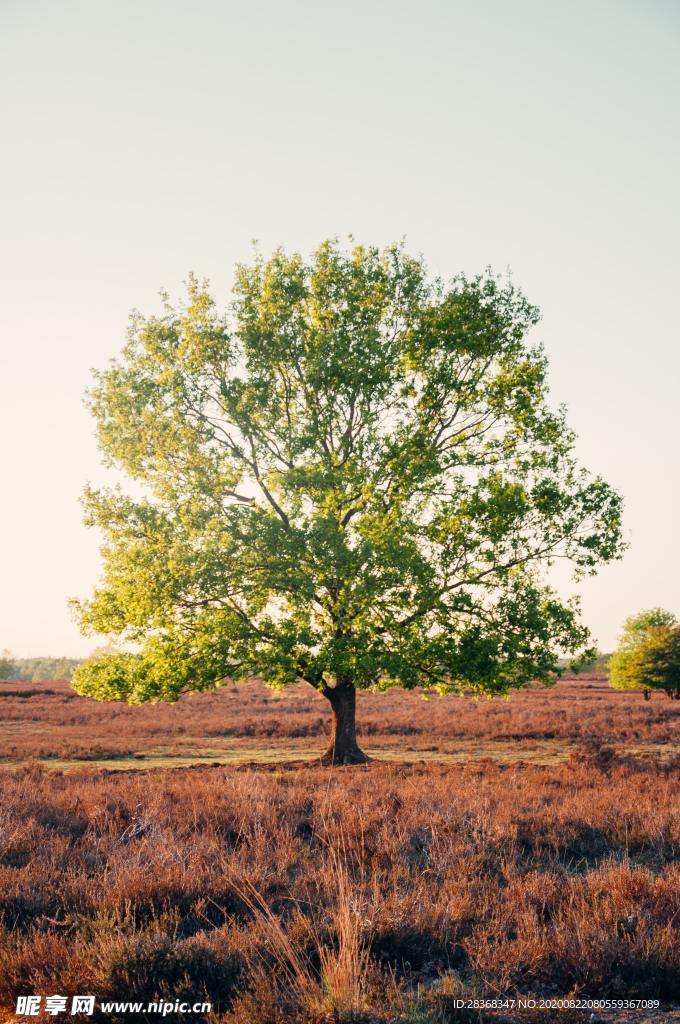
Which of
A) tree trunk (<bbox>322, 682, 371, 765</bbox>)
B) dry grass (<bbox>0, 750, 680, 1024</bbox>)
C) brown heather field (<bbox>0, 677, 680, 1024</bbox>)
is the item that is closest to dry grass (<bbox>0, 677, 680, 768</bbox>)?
tree trunk (<bbox>322, 682, 371, 765</bbox>)

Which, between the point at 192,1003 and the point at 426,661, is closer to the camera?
the point at 192,1003

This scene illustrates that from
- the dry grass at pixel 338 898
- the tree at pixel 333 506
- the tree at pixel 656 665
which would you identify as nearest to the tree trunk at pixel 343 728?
the tree at pixel 333 506

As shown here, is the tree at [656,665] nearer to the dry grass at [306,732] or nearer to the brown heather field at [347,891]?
the dry grass at [306,732]

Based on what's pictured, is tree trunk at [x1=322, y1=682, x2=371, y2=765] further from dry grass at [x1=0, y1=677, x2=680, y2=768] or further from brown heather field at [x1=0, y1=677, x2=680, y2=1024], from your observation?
brown heather field at [x1=0, y1=677, x2=680, y2=1024]

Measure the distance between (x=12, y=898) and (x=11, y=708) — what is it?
47888 mm

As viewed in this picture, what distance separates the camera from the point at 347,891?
747 cm

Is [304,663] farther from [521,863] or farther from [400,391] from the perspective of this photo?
[521,863]

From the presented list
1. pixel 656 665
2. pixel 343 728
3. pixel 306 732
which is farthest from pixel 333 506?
pixel 656 665

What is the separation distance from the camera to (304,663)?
20688 mm

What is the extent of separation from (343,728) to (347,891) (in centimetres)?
1611

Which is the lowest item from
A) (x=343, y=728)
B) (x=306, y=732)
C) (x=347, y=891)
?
(x=306, y=732)

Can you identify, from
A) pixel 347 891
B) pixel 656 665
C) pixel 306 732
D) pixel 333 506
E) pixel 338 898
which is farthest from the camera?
pixel 656 665

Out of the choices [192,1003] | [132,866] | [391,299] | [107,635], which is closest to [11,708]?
[107,635]

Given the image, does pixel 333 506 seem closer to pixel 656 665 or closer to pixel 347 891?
pixel 347 891
